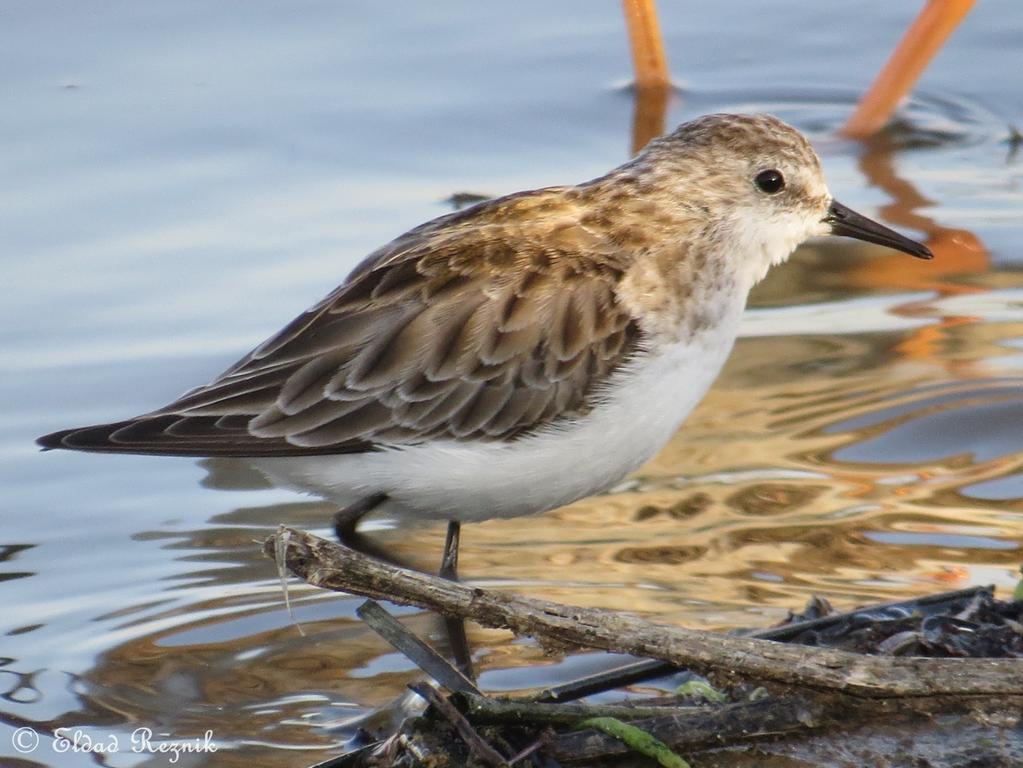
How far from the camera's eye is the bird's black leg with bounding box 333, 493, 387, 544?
5742 mm

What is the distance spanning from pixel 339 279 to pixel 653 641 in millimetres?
4508

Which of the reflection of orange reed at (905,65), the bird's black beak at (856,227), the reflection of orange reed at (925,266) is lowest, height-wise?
the reflection of orange reed at (925,266)

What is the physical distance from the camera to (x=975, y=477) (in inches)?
269

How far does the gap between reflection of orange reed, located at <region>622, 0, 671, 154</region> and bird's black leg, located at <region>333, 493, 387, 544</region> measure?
5.09 meters

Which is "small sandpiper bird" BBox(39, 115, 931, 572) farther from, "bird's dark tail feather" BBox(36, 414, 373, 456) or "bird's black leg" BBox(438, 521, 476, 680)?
"bird's black leg" BBox(438, 521, 476, 680)

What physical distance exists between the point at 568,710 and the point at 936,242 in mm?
5135

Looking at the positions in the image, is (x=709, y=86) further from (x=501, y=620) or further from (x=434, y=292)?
(x=501, y=620)

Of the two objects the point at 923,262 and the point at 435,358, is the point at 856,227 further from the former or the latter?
the point at 923,262

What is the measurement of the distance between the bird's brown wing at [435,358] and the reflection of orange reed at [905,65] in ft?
16.5

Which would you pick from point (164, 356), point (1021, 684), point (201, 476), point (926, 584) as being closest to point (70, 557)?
point (201, 476)

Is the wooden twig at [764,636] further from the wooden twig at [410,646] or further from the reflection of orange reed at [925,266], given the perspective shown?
the reflection of orange reed at [925,266]

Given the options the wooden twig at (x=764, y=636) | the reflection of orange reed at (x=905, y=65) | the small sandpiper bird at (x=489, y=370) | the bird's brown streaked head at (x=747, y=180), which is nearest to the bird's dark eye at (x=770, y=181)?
the bird's brown streaked head at (x=747, y=180)

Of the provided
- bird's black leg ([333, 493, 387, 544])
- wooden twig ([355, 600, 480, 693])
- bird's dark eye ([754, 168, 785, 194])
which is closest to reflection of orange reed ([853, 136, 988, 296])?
bird's dark eye ([754, 168, 785, 194])

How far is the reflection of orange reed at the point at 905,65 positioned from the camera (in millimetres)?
10148
